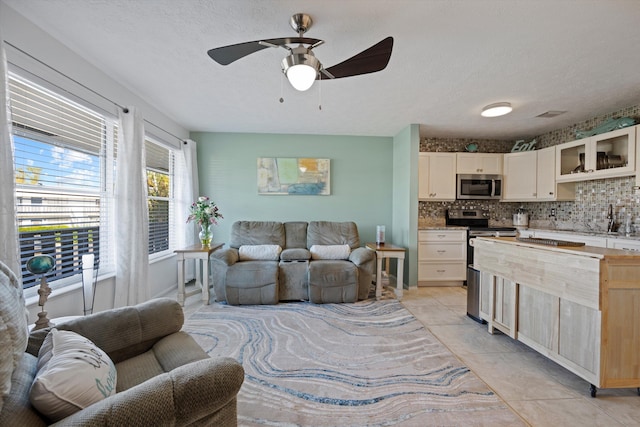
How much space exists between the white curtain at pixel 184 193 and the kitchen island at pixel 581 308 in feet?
13.0

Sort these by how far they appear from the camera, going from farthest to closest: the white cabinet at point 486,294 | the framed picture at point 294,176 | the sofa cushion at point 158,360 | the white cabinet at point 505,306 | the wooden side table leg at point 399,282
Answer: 1. the framed picture at point 294,176
2. the wooden side table leg at point 399,282
3. the white cabinet at point 486,294
4. the white cabinet at point 505,306
5. the sofa cushion at point 158,360

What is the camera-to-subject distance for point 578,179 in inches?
138

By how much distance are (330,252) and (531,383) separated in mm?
2319

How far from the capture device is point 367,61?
1683 millimetres

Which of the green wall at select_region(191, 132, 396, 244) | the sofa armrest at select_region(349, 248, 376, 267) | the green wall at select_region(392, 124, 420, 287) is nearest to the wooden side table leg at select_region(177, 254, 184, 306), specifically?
the green wall at select_region(191, 132, 396, 244)

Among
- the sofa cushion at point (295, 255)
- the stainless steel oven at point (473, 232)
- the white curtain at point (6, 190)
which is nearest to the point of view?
the white curtain at point (6, 190)

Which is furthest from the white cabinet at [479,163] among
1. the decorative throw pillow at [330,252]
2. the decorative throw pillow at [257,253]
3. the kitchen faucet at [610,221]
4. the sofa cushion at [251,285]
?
the sofa cushion at [251,285]

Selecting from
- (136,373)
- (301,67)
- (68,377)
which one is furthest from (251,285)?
(301,67)

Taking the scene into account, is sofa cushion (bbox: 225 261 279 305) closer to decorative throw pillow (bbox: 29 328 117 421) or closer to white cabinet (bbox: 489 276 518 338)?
decorative throw pillow (bbox: 29 328 117 421)

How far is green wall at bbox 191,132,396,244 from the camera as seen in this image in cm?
426

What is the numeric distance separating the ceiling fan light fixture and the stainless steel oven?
2.36 meters

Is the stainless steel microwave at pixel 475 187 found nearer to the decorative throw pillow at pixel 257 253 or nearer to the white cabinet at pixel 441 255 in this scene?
the white cabinet at pixel 441 255

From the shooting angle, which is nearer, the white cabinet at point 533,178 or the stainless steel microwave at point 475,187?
the white cabinet at point 533,178

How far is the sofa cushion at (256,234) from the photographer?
3.79 meters
